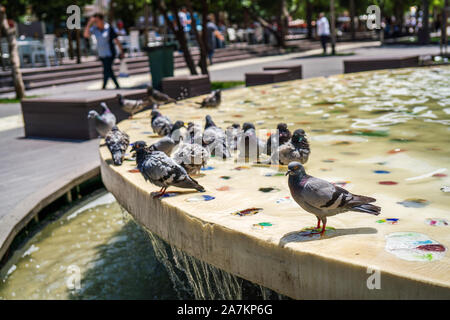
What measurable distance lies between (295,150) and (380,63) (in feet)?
30.7

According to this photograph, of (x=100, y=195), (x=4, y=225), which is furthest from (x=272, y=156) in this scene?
(x=100, y=195)

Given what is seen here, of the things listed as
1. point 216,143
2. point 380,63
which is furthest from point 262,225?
A: point 380,63

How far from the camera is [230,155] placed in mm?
5227

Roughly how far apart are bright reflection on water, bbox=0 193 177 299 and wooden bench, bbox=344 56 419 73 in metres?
8.43

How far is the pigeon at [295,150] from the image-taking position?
462cm

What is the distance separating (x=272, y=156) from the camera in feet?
16.0

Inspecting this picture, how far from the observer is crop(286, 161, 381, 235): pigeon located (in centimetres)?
282

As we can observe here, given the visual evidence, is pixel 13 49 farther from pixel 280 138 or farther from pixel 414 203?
pixel 414 203

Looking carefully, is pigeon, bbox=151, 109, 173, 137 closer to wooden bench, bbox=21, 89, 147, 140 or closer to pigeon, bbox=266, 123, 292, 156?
pigeon, bbox=266, 123, 292, 156

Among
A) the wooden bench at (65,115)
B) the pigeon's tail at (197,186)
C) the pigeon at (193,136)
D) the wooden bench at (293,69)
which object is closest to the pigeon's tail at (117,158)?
the pigeon at (193,136)

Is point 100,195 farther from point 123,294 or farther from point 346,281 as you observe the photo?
point 346,281

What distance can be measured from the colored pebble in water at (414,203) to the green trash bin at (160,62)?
11.0 meters

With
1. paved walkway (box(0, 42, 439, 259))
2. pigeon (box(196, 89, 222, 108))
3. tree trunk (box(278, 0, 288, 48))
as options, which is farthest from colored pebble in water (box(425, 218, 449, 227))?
tree trunk (box(278, 0, 288, 48))

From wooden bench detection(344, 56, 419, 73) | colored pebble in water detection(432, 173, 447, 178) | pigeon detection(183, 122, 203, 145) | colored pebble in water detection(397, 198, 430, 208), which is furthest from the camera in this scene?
wooden bench detection(344, 56, 419, 73)
